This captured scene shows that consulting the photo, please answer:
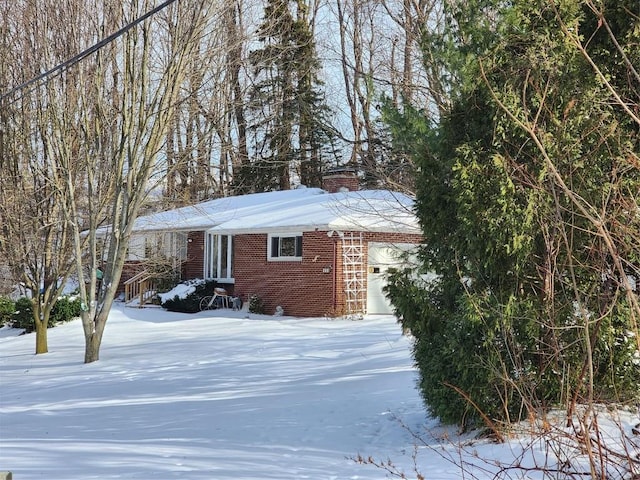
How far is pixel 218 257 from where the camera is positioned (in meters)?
25.4

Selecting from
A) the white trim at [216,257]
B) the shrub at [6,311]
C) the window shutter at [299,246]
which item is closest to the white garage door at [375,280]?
the window shutter at [299,246]

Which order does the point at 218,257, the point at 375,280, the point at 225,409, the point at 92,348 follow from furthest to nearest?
the point at 218,257 → the point at 375,280 → the point at 92,348 → the point at 225,409

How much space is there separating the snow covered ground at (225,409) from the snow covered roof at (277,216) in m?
3.59

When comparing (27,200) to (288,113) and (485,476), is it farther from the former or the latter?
(288,113)

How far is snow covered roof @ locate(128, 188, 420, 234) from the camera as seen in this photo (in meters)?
19.5

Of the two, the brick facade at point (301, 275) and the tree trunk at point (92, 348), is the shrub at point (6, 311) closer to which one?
the brick facade at point (301, 275)

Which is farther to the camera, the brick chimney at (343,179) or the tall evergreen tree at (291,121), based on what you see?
the tall evergreen tree at (291,121)

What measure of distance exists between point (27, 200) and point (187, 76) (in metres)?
5.09

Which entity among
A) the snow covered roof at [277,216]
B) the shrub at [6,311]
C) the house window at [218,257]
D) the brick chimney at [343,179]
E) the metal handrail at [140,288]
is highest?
the brick chimney at [343,179]

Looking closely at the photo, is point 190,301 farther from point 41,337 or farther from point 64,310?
point 41,337

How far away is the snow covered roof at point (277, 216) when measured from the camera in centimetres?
1950

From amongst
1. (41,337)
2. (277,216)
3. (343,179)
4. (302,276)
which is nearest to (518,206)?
(41,337)

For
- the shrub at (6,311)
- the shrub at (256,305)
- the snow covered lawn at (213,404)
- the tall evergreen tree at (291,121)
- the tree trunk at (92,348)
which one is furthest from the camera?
the tall evergreen tree at (291,121)

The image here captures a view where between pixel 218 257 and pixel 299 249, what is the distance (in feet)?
15.3
